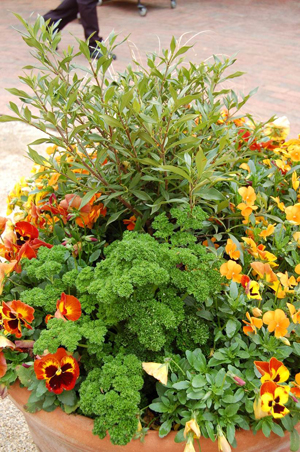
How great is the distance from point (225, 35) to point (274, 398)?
6.14m

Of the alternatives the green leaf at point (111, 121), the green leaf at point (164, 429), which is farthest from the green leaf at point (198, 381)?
the green leaf at point (111, 121)

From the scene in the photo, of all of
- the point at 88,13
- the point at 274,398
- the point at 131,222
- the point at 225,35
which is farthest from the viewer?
the point at 225,35

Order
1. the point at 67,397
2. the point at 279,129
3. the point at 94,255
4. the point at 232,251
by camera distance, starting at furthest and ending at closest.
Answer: the point at 279,129 → the point at 94,255 → the point at 232,251 → the point at 67,397

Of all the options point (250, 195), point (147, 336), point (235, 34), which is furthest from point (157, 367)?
point (235, 34)

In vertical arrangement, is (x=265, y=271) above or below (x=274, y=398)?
above

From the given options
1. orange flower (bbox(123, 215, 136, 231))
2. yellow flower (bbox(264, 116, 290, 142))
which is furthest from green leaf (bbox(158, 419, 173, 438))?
yellow flower (bbox(264, 116, 290, 142))

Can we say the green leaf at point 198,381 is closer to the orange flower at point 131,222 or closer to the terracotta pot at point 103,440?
the terracotta pot at point 103,440

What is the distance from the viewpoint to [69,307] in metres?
1.04

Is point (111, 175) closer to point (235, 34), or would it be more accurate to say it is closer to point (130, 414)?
point (130, 414)

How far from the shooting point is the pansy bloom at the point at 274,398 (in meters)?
0.88

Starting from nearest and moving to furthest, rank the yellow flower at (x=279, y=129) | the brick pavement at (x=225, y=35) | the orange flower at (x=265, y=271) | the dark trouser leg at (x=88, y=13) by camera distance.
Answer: the orange flower at (x=265, y=271) → the yellow flower at (x=279, y=129) → the brick pavement at (x=225, y=35) → the dark trouser leg at (x=88, y=13)

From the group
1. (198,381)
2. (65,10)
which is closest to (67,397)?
(198,381)

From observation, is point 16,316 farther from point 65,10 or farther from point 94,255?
point 65,10

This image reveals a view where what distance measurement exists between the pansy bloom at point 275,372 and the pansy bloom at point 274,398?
2 centimetres
